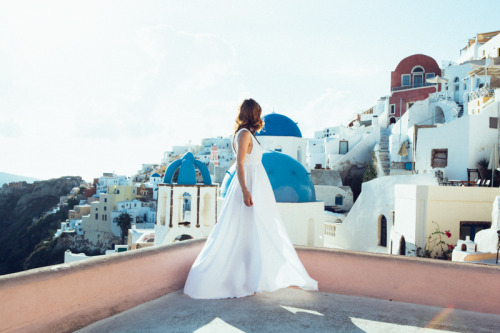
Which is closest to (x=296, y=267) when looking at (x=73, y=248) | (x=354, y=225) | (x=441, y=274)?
(x=441, y=274)

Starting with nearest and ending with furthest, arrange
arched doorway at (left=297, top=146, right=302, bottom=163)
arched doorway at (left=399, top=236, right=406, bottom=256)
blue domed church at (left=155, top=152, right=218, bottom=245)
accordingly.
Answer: arched doorway at (left=399, top=236, right=406, bottom=256) → blue domed church at (left=155, top=152, right=218, bottom=245) → arched doorway at (left=297, top=146, right=302, bottom=163)

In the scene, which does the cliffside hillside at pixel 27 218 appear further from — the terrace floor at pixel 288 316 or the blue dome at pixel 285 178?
the terrace floor at pixel 288 316

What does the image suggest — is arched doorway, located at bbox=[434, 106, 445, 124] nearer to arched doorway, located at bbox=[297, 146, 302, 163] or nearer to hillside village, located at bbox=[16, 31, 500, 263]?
hillside village, located at bbox=[16, 31, 500, 263]

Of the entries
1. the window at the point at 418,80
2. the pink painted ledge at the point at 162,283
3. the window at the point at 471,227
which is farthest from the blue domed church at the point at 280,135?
the window at the point at 418,80

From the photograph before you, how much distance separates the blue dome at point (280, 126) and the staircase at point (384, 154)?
11043mm

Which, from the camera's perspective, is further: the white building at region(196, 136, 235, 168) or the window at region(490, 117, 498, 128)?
the white building at region(196, 136, 235, 168)

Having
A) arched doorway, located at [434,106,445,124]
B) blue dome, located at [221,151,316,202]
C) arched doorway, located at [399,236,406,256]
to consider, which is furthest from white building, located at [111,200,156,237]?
arched doorway, located at [399,236,406,256]

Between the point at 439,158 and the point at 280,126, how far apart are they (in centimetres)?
746

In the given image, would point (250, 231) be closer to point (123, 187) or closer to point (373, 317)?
point (373, 317)

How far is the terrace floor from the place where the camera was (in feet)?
8.13

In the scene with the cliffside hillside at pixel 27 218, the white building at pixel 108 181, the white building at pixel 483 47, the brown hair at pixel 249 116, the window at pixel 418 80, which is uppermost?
the white building at pixel 483 47

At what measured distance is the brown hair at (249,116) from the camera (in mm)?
3129

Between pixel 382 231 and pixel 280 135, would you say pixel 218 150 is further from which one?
pixel 382 231

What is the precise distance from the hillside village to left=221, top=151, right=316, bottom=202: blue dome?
0.11 feet
